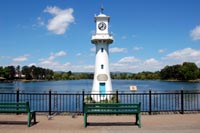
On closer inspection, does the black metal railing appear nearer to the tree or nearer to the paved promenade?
the paved promenade

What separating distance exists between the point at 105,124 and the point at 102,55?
18875 millimetres

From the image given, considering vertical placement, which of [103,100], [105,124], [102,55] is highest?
[102,55]

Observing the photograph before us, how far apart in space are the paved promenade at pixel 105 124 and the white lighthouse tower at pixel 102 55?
52.9 ft

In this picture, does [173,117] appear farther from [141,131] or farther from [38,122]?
[38,122]

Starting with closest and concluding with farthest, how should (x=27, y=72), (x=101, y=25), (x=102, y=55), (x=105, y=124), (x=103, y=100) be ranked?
(x=105, y=124)
(x=103, y=100)
(x=102, y=55)
(x=101, y=25)
(x=27, y=72)

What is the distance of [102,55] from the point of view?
98.9ft

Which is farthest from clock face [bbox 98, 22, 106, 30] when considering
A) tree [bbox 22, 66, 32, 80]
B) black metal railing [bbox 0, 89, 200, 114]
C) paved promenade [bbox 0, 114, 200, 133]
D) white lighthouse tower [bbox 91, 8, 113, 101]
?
tree [bbox 22, 66, 32, 80]

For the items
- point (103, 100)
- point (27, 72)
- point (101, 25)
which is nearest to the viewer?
point (103, 100)

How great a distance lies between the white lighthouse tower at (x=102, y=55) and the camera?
29.9 meters

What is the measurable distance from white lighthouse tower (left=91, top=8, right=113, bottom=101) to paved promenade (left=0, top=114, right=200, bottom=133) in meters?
16.1

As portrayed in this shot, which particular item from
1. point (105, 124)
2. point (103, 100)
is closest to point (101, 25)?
point (103, 100)

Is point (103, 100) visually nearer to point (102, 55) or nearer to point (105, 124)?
point (102, 55)

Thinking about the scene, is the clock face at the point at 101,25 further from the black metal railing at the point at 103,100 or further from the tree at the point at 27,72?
the tree at the point at 27,72

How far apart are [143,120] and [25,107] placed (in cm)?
501
